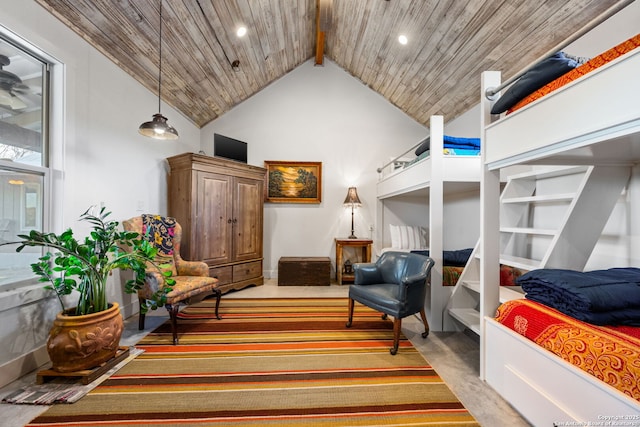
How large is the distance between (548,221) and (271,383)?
2434 millimetres

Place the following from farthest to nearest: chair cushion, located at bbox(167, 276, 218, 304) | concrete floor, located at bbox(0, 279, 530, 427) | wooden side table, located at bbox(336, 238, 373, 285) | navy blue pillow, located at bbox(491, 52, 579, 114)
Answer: wooden side table, located at bbox(336, 238, 373, 285), chair cushion, located at bbox(167, 276, 218, 304), concrete floor, located at bbox(0, 279, 530, 427), navy blue pillow, located at bbox(491, 52, 579, 114)

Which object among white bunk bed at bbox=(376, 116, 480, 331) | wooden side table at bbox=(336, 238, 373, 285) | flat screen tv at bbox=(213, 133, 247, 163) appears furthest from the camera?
wooden side table at bbox=(336, 238, 373, 285)

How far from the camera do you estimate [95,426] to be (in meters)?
1.28

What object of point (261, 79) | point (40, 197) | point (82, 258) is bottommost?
point (82, 258)

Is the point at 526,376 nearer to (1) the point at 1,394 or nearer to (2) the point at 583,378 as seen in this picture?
(2) the point at 583,378

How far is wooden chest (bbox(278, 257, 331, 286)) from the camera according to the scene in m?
3.89

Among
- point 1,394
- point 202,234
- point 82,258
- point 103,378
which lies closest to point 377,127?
point 202,234

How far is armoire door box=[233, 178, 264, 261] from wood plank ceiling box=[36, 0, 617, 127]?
1.47m

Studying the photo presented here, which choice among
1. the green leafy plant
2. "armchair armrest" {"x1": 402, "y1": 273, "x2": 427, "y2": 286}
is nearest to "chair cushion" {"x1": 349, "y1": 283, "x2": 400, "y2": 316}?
"armchair armrest" {"x1": 402, "y1": 273, "x2": 427, "y2": 286}

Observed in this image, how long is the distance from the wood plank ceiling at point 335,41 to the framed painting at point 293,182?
4.45 feet

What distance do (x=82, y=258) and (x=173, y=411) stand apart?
116 cm

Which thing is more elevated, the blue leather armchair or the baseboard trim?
the blue leather armchair

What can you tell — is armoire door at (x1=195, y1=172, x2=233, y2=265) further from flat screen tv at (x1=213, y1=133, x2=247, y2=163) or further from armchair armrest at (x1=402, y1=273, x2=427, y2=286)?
armchair armrest at (x1=402, y1=273, x2=427, y2=286)

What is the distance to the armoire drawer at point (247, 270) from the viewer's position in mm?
3561
